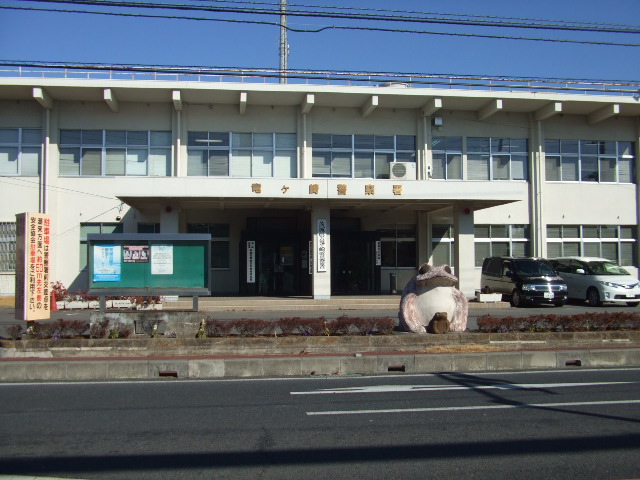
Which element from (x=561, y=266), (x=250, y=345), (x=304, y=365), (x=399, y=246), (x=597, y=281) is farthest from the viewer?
(x=399, y=246)

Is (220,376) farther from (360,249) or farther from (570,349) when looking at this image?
(360,249)

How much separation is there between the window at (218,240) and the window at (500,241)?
11907mm

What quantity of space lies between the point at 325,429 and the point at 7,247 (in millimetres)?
22741

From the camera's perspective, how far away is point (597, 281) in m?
22.2

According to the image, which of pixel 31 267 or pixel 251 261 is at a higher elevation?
pixel 251 261

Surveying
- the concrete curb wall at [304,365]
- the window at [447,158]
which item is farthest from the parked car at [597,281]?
the concrete curb wall at [304,365]

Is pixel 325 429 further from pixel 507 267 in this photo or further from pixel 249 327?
pixel 507 267

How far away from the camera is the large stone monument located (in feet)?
39.5

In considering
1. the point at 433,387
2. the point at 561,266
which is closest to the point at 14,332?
the point at 433,387

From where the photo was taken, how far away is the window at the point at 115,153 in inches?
1007

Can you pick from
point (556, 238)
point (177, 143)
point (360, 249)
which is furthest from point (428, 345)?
point (556, 238)

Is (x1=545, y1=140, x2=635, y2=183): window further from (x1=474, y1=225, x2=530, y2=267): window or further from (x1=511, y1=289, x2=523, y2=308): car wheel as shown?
(x1=511, y1=289, x2=523, y2=308): car wheel

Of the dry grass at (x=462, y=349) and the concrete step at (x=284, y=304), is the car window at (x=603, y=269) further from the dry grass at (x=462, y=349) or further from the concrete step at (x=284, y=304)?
the dry grass at (x=462, y=349)

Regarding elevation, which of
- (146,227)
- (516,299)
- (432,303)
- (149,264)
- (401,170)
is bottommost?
(516,299)
